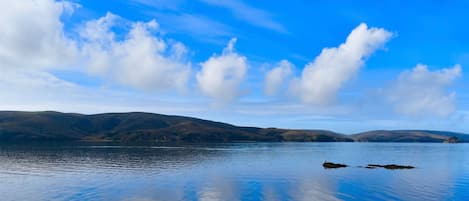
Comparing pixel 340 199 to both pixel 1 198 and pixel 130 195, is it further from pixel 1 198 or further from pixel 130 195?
pixel 1 198

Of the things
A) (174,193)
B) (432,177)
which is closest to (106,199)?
(174,193)

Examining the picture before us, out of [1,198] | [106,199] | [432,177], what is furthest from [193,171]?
[432,177]

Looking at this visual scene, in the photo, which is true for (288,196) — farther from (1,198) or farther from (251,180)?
(1,198)

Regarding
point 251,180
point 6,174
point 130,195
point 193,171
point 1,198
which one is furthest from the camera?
point 193,171

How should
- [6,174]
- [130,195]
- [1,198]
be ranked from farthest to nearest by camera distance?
[6,174], [130,195], [1,198]

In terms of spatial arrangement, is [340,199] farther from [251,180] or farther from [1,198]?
[1,198]

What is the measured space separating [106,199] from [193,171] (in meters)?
43.2

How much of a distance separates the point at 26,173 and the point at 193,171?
130 feet

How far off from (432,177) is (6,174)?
328 ft

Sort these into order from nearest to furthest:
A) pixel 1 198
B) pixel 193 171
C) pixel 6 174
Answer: pixel 1 198, pixel 6 174, pixel 193 171

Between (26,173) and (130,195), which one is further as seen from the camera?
(26,173)

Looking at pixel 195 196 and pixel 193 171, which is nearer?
pixel 195 196

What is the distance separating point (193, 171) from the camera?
352ft

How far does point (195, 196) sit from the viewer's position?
6850 cm
